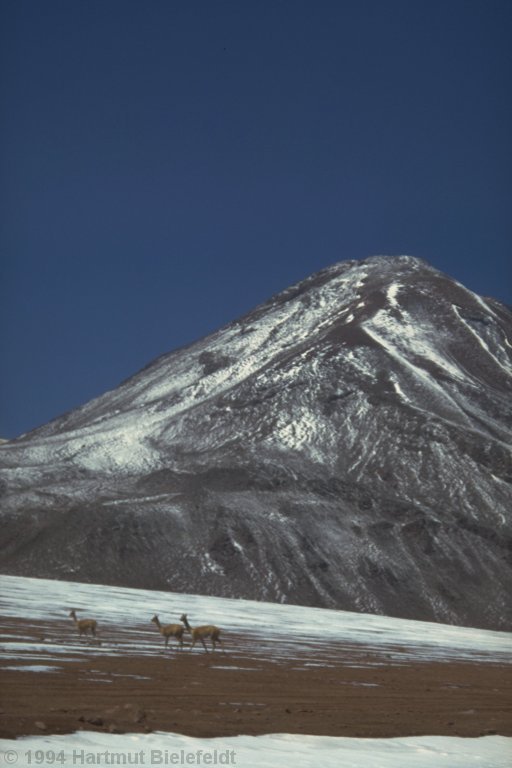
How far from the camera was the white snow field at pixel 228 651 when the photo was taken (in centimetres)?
1467

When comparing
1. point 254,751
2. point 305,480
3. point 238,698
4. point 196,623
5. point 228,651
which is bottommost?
point 254,751

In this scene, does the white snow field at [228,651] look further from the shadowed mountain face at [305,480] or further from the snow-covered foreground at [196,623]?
the shadowed mountain face at [305,480]

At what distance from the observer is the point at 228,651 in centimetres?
3725

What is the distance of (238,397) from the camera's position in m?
168

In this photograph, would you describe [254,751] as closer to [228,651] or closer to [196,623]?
[228,651]

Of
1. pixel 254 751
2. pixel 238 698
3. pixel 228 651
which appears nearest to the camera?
pixel 254 751

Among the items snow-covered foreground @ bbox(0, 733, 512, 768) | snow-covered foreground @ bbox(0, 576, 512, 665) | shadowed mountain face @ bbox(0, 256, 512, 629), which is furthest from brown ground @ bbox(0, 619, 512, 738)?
shadowed mountain face @ bbox(0, 256, 512, 629)

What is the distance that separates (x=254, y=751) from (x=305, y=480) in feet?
380

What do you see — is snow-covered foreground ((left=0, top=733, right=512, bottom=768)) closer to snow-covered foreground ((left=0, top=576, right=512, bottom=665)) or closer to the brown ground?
the brown ground

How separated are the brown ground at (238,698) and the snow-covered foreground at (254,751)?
70cm

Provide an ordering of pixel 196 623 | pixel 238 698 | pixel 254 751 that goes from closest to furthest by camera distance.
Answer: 1. pixel 254 751
2. pixel 238 698
3. pixel 196 623

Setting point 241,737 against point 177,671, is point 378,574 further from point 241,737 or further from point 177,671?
point 241,737

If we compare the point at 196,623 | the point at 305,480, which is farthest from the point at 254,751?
the point at 305,480

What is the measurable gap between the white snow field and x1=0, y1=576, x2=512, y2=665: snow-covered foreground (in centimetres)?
8
